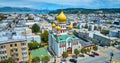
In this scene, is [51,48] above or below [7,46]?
below

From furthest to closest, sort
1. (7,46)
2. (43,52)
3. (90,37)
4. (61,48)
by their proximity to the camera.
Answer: (90,37)
(43,52)
(61,48)
(7,46)

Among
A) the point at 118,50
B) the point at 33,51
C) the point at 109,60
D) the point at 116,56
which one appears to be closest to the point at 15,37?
the point at 33,51

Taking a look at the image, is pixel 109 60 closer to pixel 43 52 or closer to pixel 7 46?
pixel 43 52

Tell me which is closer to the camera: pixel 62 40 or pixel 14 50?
pixel 14 50

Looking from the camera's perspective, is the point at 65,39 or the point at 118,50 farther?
the point at 118,50

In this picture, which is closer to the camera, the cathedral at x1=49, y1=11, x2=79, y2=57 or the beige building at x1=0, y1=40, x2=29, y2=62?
the beige building at x1=0, y1=40, x2=29, y2=62

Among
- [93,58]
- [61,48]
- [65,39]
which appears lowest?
[93,58]

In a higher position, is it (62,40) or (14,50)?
(62,40)

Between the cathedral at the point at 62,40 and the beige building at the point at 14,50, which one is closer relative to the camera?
the beige building at the point at 14,50
